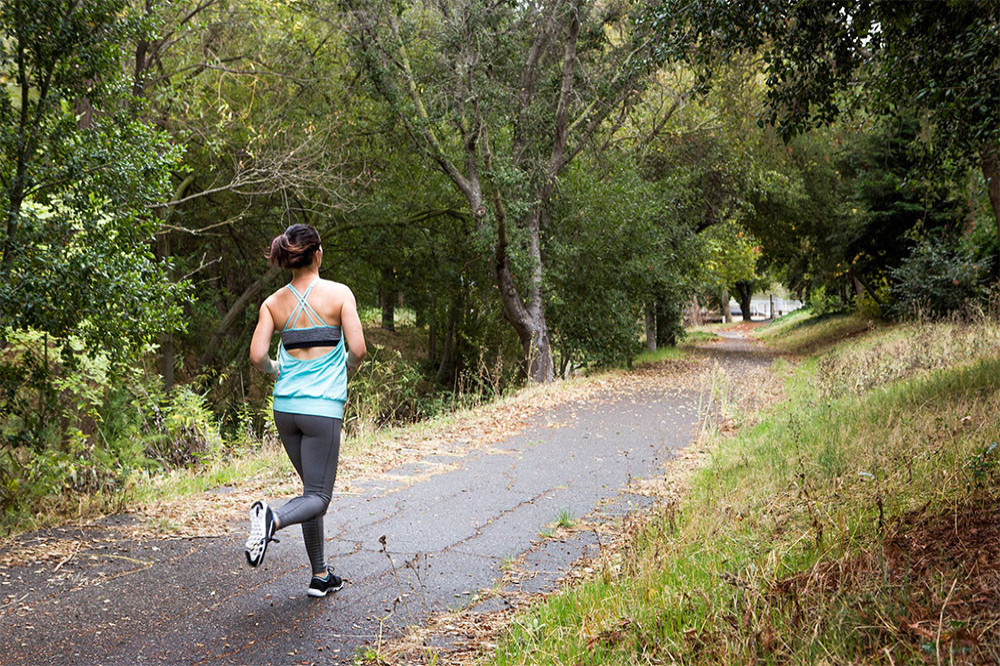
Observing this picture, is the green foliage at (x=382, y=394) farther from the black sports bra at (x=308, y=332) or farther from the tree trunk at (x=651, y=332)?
the tree trunk at (x=651, y=332)

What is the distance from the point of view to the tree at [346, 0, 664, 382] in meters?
16.2

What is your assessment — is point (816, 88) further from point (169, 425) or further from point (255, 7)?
point (255, 7)

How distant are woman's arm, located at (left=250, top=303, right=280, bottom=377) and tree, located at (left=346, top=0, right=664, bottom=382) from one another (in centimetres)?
1228

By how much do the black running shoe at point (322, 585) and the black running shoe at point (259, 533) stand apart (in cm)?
54

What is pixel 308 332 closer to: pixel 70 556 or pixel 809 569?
pixel 70 556

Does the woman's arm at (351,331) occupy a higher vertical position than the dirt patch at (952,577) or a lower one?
higher

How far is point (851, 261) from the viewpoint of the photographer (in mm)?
26438

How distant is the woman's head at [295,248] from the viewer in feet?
15.2

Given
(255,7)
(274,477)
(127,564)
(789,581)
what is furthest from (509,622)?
(255,7)

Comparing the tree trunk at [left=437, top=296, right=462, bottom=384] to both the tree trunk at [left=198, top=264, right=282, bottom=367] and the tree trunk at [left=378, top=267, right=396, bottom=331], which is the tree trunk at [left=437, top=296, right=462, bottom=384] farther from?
the tree trunk at [left=198, top=264, right=282, bottom=367]

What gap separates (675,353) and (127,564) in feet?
75.3

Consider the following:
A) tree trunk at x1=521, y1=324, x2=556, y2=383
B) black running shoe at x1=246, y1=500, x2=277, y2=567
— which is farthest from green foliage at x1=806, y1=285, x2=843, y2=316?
black running shoe at x1=246, y1=500, x2=277, y2=567

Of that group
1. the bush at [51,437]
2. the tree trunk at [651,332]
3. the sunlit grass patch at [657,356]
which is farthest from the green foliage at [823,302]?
the bush at [51,437]

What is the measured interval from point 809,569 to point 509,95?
14752 mm
